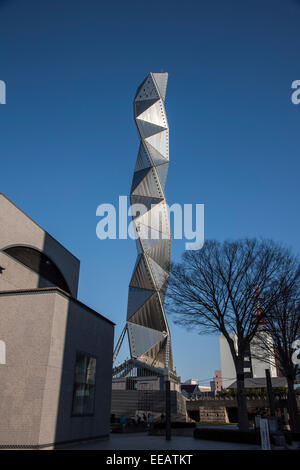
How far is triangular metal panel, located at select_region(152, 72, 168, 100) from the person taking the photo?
70812 millimetres

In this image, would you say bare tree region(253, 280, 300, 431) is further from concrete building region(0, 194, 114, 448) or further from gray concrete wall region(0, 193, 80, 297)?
gray concrete wall region(0, 193, 80, 297)

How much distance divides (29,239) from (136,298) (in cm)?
3960

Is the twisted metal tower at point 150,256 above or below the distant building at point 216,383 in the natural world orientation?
above

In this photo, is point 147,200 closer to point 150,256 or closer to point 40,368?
point 150,256

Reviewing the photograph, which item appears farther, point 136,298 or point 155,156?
point 155,156

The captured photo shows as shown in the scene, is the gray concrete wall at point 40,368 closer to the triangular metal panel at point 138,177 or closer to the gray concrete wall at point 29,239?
the gray concrete wall at point 29,239

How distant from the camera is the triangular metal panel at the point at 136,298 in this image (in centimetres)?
5767

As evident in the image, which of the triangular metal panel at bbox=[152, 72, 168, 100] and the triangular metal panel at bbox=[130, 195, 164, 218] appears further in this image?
the triangular metal panel at bbox=[152, 72, 168, 100]

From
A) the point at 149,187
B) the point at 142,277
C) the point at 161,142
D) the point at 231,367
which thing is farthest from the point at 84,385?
the point at 231,367

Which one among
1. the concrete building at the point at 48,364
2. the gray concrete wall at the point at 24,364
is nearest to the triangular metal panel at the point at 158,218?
the concrete building at the point at 48,364

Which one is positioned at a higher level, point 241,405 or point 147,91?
point 147,91

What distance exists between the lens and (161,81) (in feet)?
235

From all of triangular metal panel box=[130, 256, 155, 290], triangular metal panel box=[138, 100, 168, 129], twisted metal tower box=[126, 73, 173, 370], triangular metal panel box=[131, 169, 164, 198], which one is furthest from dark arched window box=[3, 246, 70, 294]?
triangular metal panel box=[138, 100, 168, 129]

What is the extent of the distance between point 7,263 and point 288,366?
773 inches
